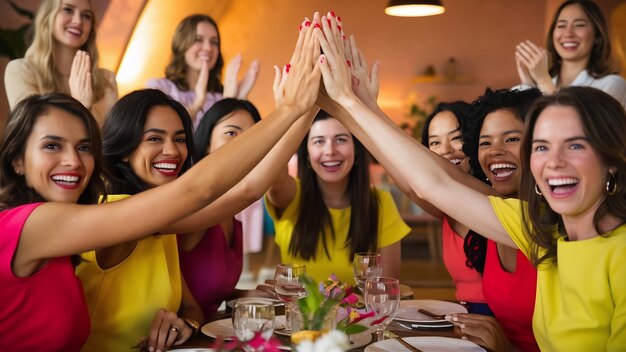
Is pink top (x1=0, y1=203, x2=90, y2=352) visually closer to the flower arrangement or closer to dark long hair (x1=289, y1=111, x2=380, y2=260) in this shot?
the flower arrangement

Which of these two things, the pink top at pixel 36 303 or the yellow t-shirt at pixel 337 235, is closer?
the pink top at pixel 36 303

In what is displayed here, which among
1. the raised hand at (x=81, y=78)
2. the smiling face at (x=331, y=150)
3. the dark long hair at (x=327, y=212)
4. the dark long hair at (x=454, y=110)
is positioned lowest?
the dark long hair at (x=327, y=212)

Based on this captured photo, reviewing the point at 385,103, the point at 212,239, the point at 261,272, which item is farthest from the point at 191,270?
the point at 385,103

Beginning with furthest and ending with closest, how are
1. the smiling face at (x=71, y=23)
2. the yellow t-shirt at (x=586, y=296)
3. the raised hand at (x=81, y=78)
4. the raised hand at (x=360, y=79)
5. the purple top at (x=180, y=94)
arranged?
the purple top at (x=180, y=94) < the smiling face at (x=71, y=23) < the raised hand at (x=81, y=78) < the raised hand at (x=360, y=79) < the yellow t-shirt at (x=586, y=296)

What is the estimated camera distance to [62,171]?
163cm

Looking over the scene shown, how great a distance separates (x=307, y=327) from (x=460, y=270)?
1316 mm

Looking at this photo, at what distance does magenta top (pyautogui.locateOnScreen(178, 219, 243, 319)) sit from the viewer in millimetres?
2316

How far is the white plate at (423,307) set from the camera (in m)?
1.83

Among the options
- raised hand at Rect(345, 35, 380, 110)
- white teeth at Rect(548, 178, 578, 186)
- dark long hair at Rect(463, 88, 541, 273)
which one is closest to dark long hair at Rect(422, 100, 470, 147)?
dark long hair at Rect(463, 88, 541, 273)

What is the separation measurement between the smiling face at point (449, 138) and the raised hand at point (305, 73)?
0.79 meters

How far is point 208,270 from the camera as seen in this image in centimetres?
232

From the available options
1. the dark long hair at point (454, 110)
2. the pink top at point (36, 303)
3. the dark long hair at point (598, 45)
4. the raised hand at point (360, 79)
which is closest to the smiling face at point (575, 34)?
the dark long hair at point (598, 45)

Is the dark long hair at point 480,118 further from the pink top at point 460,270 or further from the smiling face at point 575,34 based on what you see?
the smiling face at point 575,34

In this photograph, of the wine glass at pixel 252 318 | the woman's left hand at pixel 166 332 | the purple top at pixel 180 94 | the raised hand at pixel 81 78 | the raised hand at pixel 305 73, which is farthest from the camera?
the purple top at pixel 180 94
